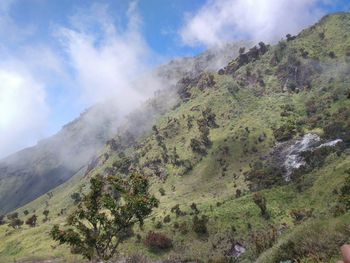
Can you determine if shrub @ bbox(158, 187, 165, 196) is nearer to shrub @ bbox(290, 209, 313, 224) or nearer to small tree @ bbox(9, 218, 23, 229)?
small tree @ bbox(9, 218, 23, 229)

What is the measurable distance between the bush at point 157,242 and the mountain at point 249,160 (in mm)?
905

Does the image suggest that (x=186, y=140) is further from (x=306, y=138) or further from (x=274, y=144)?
(x=306, y=138)

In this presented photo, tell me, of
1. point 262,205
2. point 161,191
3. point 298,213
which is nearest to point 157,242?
point 262,205

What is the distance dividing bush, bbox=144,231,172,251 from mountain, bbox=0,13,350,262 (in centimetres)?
91

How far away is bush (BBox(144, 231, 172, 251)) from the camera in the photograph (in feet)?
224

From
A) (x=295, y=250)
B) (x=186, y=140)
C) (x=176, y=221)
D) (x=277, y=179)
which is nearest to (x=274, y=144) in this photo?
(x=277, y=179)

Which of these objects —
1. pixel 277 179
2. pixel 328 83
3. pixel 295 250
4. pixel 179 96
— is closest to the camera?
pixel 295 250

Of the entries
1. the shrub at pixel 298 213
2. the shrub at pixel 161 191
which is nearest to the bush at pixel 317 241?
the shrub at pixel 298 213

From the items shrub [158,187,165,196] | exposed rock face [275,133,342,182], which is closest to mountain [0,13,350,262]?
shrub [158,187,165,196]

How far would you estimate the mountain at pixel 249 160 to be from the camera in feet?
208

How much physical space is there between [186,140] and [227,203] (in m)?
61.4

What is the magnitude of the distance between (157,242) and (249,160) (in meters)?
52.1

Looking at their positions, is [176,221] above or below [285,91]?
below

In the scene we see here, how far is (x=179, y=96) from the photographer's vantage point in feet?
651
